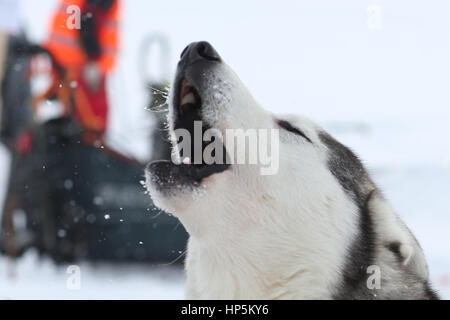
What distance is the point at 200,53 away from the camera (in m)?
2.36

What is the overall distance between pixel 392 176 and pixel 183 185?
6.36 m

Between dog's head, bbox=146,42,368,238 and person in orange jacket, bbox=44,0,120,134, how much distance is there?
4076 mm

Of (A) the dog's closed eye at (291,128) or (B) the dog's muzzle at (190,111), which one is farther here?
(A) the dog's closed eye at (291,128)

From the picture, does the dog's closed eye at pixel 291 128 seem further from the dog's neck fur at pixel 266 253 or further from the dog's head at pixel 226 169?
the dog's neck fur at pixel 266 253

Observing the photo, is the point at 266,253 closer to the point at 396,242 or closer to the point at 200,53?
the point at 396,242

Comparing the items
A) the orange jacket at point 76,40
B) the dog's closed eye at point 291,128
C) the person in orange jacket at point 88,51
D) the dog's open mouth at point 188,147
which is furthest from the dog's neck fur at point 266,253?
the orange jacket at point 76,40

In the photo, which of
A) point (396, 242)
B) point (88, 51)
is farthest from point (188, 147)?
point (88, 51)

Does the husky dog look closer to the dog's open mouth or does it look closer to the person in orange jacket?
the dog's open mouth

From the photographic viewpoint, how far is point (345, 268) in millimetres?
2361

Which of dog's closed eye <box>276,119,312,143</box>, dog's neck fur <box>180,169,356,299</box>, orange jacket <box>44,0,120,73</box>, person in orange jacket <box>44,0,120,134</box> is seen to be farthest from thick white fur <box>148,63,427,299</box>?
orange jacket <box>44,0,120,73</box>

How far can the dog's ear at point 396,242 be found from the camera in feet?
7.90

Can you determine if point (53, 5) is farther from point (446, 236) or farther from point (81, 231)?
point (446, 236)
